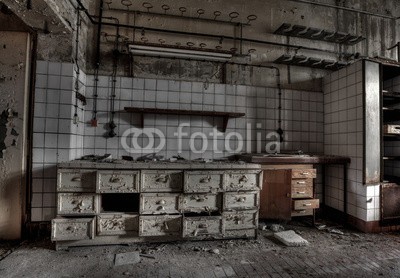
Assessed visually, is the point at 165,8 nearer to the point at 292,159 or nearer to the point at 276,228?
the point at 292,159

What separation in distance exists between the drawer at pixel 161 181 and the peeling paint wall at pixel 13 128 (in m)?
1.43

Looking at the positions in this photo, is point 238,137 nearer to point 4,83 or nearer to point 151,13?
point 151,13

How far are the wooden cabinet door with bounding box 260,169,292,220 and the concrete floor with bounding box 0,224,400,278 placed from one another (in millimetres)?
347

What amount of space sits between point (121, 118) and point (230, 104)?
1.61m

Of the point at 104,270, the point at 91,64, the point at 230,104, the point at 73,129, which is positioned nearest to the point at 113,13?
the point at 91,64

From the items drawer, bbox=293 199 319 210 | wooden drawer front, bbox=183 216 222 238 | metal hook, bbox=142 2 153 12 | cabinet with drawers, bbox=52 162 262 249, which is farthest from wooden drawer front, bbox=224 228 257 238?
metal hook, bbox=142 2 153 12

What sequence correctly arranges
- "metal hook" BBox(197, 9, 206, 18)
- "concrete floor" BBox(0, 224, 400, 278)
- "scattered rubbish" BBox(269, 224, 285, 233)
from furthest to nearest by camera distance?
"metal hook" BBox(197, 9, 206, 18) < "scattered rubbish" BBox(269, 224, 285, 233) < "concrete floor" BBox(0, 224, 400, 278)

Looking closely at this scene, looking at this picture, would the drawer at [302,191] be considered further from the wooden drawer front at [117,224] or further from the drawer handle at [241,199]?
the wooden drawer front at [117,224]

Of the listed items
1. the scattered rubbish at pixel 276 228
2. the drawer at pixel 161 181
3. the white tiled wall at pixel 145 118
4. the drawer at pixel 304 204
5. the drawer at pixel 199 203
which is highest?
the white tiled wall at pixel 145 118

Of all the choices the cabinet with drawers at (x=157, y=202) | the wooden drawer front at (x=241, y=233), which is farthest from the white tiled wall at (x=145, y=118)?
the wooden drawer front at (x=241, y=233)

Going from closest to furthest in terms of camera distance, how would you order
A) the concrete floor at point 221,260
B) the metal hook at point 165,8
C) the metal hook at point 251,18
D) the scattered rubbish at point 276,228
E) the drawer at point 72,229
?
1. the concrete floor at point 221,260
2. the drawer at point 72,229
3. the scattered rubbish at point 276,228
4. the metal hook at point 165,8
5. the metal hook at point 251,18

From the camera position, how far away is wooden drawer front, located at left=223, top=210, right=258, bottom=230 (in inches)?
98.5

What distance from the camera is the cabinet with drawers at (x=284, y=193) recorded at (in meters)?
2.80

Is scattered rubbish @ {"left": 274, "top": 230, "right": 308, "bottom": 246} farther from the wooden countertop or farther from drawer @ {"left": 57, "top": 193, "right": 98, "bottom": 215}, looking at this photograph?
drawer @ {"left": 57, "top": 193, "right": 98, "bottom": 215}
